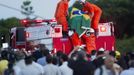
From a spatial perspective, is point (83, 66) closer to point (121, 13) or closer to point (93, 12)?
point (93, 12)

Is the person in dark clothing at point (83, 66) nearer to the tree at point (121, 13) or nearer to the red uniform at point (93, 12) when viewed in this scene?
the red uniform at point (93, 12)

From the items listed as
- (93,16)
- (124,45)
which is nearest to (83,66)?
(93,16)

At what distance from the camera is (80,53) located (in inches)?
628

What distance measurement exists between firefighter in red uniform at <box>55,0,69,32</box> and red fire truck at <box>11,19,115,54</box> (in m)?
0.25

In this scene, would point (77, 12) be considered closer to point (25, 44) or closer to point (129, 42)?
point (25, 44)

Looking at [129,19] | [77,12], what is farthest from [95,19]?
[129,19]

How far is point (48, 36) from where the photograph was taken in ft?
73.2

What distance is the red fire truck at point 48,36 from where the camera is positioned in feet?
72.5

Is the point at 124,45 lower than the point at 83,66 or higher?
lower

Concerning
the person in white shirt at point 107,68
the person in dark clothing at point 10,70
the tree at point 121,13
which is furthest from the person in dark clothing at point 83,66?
the tree at point 121,13

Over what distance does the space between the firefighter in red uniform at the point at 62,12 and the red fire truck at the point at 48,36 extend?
0.83 ft

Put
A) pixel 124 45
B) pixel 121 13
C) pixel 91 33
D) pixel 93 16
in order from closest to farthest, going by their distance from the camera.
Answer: pixel 91 33, pixel 93 16, pixel 124 45, pixel 121 13

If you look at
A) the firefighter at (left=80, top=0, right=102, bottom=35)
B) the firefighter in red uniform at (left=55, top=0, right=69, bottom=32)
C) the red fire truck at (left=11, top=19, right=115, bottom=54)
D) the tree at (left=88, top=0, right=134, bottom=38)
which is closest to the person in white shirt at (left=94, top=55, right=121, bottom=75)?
the red fire truck at (left=11, top=19, right=115, bottom=54)

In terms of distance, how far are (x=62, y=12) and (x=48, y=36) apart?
0.94 meters
